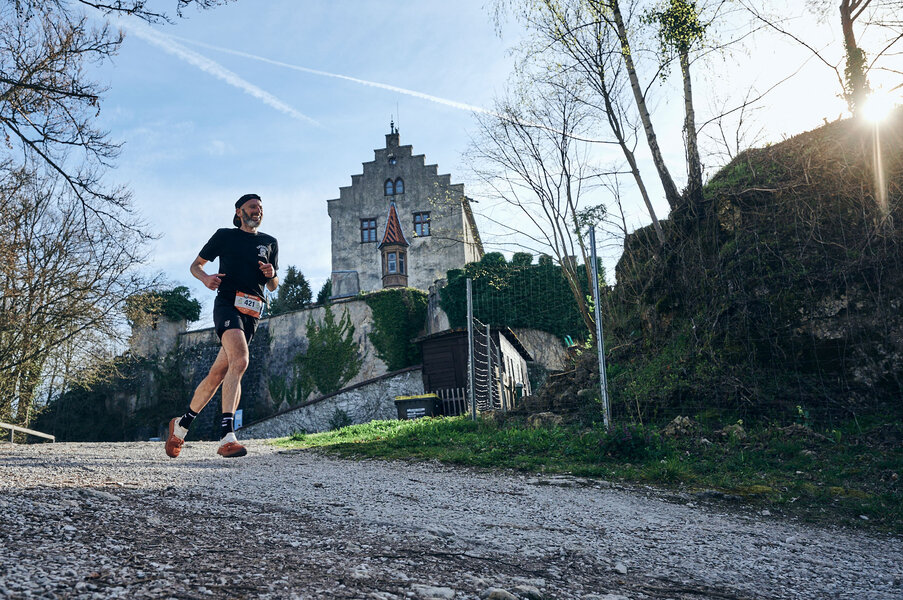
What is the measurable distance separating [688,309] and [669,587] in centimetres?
883

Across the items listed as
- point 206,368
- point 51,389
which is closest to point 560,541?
point 51,389

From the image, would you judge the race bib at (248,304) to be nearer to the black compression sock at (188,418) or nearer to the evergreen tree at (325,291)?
the black compression sock at (188,418)

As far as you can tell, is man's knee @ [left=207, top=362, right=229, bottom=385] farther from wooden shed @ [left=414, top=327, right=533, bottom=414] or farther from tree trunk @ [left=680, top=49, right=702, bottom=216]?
wooden shed @ [left=414, top=327, right=533, bottom=414]

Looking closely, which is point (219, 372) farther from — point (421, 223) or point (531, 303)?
point (421, 223)

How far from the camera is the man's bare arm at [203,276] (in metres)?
4.75

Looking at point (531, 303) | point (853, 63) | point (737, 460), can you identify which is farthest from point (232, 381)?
point (531, 303)

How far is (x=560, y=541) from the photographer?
12.2 ft

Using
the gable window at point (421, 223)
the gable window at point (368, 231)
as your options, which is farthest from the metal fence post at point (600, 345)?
the gable window at point (368, 231)

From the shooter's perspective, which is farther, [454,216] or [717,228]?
[454,216]

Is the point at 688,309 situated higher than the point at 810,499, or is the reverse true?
the point at 688,309

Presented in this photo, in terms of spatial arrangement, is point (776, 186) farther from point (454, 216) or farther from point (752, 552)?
point (454, 216)

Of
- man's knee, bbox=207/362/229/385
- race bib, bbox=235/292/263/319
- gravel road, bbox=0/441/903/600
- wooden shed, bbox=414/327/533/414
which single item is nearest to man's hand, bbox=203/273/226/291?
race bib, bbox=235/292/263/319

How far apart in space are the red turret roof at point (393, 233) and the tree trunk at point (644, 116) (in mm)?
22683

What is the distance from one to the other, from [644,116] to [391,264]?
23221mm
